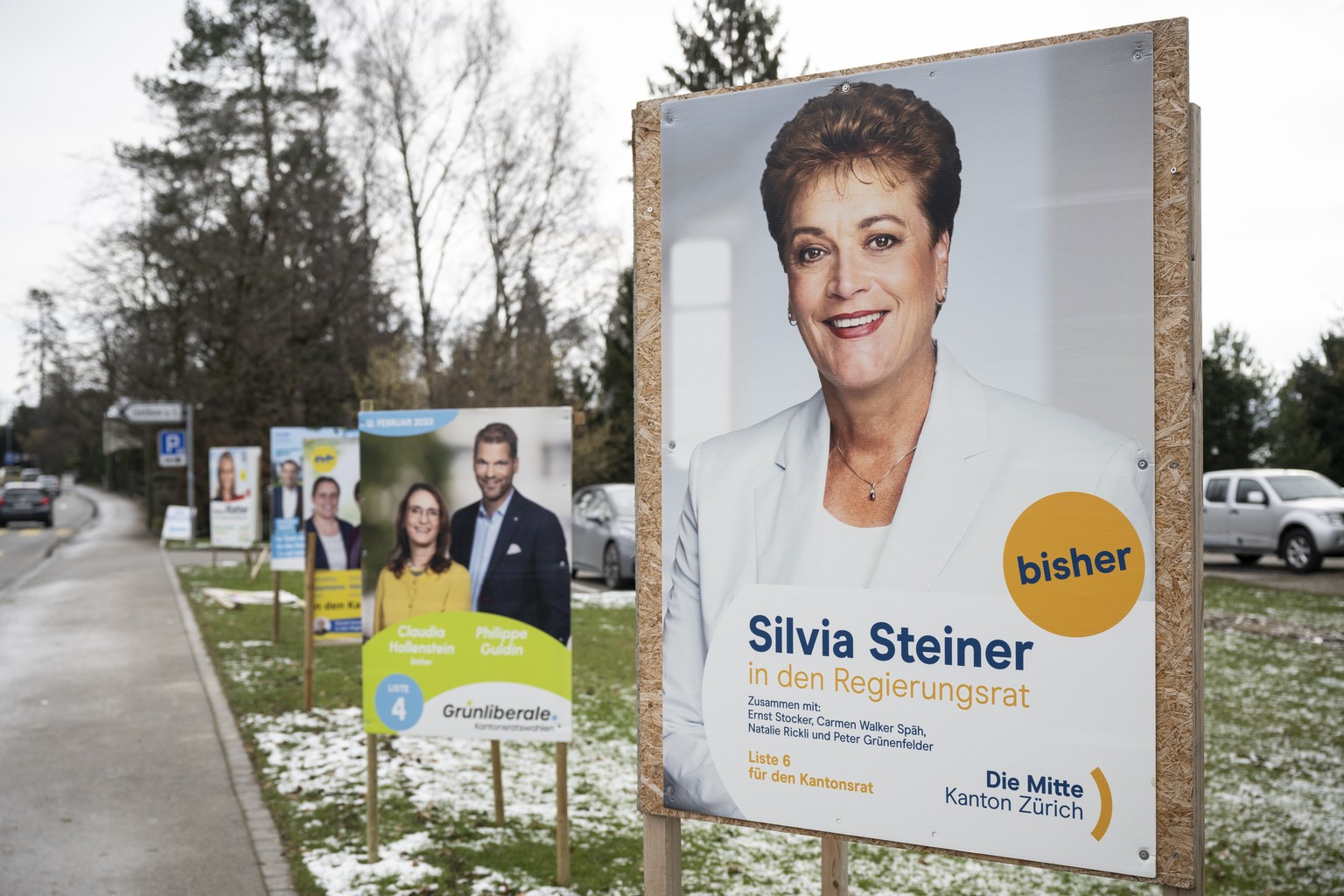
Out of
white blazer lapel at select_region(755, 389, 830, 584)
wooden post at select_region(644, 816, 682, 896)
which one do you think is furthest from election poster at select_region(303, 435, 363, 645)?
white blazer lapel at select_region(755, 389, 830, 584)

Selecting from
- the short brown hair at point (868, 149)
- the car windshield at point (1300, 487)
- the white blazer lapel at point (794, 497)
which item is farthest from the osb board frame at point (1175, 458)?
the car windshield at point (1300, 487)

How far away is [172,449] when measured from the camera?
31.1 m

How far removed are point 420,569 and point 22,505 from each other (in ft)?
135


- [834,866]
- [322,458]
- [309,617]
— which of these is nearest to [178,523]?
[322,458]

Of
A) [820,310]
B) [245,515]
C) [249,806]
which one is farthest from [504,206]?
[820,310]

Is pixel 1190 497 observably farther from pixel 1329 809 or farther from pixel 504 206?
pixel 504 206

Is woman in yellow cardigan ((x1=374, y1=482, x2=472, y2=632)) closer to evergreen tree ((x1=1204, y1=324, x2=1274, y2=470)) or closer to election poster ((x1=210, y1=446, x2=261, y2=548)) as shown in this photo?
election poster ((x1=210, y1=446, x2=261, y2=548))

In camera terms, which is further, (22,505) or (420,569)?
(22,505)

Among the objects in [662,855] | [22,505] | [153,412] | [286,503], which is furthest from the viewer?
[22,505]

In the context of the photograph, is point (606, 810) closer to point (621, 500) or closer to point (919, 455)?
point (919, 455)

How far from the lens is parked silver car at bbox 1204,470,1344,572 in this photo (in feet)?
62.2

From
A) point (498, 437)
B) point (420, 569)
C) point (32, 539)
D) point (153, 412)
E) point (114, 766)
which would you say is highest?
point (153, 412)

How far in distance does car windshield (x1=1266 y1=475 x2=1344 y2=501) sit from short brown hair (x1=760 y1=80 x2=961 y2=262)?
19700 millimetres

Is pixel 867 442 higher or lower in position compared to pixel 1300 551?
higher
